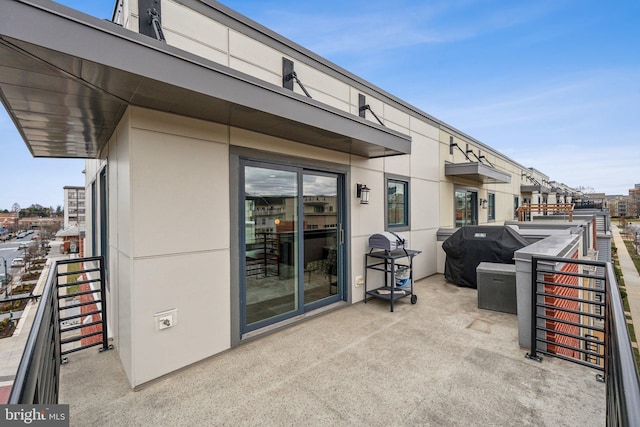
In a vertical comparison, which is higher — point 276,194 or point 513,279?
A: point 276,194

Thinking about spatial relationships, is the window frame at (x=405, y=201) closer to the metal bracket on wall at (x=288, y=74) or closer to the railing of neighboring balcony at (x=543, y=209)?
the metal bracket on wall at (x=288, y=74)

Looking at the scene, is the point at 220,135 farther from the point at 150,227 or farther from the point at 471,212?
the point at 471,212

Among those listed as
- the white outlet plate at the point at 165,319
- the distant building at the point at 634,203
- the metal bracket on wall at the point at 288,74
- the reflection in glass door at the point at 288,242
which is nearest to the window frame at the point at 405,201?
the reflection in glass door at the point at 288,242

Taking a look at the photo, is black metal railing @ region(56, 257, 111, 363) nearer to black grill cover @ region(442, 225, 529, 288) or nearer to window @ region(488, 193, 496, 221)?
black grill cover @ region(442, 225, 529, 288)

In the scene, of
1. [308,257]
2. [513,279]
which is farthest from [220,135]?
[513,279]

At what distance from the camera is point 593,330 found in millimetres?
2867

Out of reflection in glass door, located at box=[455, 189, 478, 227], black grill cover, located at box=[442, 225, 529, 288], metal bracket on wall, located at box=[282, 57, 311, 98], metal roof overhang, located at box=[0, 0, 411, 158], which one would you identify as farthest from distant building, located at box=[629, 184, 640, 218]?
metal roof overhang, located at box=[0, 0, 411, 158]

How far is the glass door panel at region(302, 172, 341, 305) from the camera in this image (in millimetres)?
4062

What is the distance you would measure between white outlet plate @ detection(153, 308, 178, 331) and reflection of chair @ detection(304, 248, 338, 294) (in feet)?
6.42

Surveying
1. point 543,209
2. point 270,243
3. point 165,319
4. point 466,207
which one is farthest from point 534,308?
point 543,209

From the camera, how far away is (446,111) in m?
16.7

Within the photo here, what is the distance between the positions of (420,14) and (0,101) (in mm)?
8387

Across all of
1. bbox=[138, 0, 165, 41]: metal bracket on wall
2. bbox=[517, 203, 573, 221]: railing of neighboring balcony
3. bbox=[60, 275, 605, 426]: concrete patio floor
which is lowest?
bbox=[60, 275, 605, 426]: concrete patio floor

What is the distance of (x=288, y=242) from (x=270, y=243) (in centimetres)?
29
